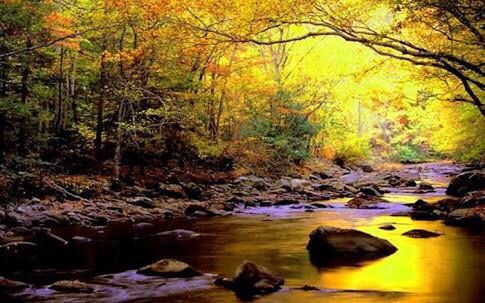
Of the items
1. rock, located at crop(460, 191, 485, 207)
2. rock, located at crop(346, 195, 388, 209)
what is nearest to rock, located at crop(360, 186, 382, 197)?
rock, located at crop(346, 195, 388, 209)

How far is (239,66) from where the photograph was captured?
23.5 meters

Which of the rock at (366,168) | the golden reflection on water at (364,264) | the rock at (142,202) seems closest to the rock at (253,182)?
the rock at (142,202)

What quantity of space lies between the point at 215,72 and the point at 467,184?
34.1ft

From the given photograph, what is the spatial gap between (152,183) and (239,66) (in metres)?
7.20

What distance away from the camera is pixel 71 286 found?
718 centimetres

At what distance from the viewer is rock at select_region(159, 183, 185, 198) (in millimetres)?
17953

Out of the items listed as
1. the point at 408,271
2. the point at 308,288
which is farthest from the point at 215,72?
the point at 308,288

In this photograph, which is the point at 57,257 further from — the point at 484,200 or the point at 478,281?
the point at 484,200

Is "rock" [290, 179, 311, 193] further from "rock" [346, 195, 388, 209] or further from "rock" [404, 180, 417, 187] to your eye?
"rock" [404, 180, 417, 187]

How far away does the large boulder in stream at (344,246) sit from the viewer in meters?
9.25

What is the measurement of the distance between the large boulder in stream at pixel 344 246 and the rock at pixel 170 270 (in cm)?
221

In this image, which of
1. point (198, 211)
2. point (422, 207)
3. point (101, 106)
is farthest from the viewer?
point (101, 106)

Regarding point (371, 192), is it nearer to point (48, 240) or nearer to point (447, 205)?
point (447, 205)

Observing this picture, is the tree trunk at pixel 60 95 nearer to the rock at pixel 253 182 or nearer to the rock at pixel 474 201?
the rock at pixel 253 182
